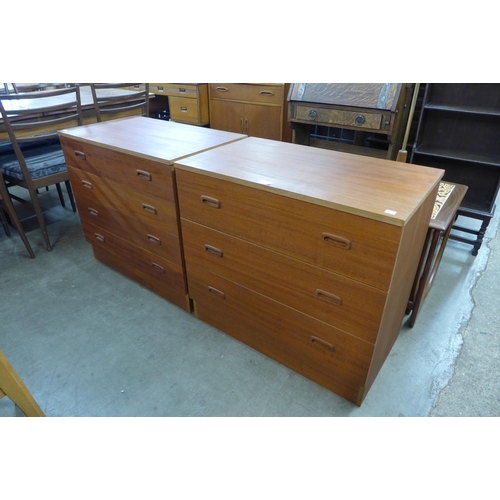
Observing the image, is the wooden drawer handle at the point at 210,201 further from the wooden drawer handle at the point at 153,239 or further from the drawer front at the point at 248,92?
the drawer front at the point at 248,92

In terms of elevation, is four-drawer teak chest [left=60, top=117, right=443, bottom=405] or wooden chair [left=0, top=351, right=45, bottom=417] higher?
four-drawer teak chest [left=60, top=117, right=443, bottom=405]

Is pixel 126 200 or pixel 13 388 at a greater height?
pixel 126 200

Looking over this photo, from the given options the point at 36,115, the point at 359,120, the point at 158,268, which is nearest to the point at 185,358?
the point at 158,268

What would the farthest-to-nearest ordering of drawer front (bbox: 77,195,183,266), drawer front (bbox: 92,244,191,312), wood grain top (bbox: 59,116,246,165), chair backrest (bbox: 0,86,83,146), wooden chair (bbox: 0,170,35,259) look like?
wooden chair (bbox: 0,170,35,259) → chair backrest (bbox: 0,86,83,146) → drawer front (bbox: 92,244,191,312) → drawer front (bbox: 77,195,183,266) → wood grain top (bbox: 59,116,246,165)

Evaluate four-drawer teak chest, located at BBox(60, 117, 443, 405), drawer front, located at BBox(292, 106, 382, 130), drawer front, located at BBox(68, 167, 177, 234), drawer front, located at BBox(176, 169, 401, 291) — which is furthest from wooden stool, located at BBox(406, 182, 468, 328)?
drawer front, located at BBox(68, 167, 177, 234)

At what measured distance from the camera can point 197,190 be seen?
1.37 metres

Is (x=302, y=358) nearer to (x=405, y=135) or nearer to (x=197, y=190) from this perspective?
(x=197, y=190)

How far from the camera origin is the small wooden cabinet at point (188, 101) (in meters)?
3.60

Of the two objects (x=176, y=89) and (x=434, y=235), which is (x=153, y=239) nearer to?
(x=434, y=235)

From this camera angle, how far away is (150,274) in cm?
190

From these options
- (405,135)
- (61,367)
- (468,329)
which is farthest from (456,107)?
(61,367)

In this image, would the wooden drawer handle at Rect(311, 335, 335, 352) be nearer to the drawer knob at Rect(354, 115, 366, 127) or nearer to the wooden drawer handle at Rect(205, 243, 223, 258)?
the wooden drawer handle at Rect(205, 243, 223, 258)

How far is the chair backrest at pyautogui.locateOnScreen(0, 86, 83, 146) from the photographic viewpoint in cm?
193

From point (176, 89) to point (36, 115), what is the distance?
185 cm
